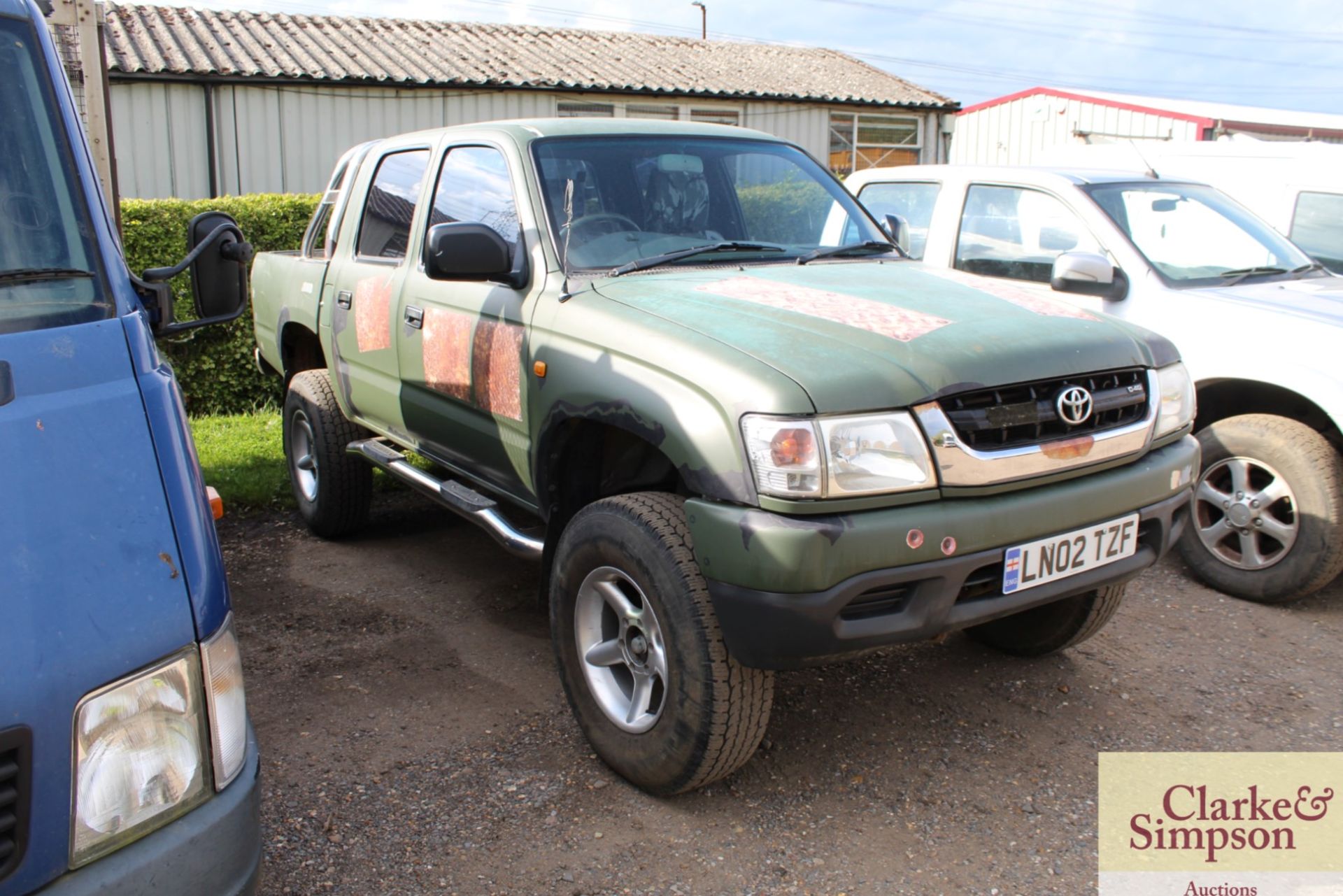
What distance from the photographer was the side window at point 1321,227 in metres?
6.80

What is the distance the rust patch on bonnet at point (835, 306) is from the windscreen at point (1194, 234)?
2447 millimetres

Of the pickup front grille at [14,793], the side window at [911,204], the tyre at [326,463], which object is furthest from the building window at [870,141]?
the pickup front grille at [14,793]

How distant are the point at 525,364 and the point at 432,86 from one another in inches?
577

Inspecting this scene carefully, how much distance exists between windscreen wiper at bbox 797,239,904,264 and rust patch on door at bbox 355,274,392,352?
1735mm

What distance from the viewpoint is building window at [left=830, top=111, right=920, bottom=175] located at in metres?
21.5

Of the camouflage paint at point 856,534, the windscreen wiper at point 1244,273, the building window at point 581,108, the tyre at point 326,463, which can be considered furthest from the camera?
the building window at point 581,108

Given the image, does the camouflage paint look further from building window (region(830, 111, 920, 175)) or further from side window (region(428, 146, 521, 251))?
building window (region(830, 111, 920, 175))

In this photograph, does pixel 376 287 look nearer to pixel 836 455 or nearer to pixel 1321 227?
pixel 836 455

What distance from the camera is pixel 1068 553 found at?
299cm

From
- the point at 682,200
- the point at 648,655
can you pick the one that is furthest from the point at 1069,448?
the point at 682,200

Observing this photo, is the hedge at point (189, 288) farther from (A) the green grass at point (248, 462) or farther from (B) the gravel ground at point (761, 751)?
(B) the gravel ground at point (761, 751)

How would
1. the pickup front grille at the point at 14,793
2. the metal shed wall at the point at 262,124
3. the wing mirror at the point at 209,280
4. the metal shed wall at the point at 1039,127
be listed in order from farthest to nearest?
1. the metal shed wall at the point at 1039,127
2. the metal shed wall at the point at 262,124
3. the wing mirror at the point at 209,280
4. the pickup front grille at the point at 14,793

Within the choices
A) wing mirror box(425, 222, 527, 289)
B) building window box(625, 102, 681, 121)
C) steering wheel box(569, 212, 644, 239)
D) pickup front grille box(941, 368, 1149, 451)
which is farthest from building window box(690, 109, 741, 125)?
pickup front grille box(941, 368, 1149, 451)

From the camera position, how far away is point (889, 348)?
2.91 m
